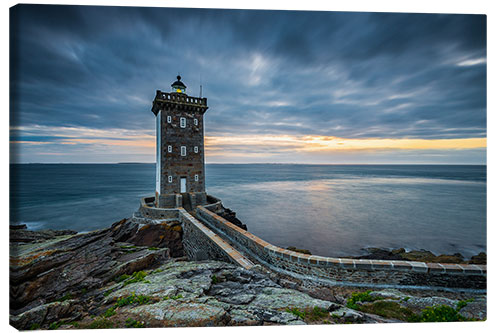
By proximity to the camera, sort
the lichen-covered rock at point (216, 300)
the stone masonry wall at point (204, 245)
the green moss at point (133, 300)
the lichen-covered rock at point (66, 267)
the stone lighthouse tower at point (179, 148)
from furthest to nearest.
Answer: the stone lighthouse tower at point (179, 148)
the stone masonry wall at point (204, 245)
the lichen-covered rock at point (66, 267)
the green moss at point (133, 300)
the lichen-covered rock at point (216, 300)

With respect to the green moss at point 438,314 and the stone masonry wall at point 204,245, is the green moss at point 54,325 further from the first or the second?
the green moss at point 438,314

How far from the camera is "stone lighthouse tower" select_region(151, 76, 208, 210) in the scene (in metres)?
9.94

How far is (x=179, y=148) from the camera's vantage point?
10.4 meters

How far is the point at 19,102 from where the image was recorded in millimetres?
3484

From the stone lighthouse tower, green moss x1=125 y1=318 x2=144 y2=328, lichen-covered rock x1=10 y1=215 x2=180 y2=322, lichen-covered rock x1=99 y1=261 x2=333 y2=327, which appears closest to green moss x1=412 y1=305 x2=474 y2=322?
lichen-covered rock x1=99 y1=261 x2=333 y2=327

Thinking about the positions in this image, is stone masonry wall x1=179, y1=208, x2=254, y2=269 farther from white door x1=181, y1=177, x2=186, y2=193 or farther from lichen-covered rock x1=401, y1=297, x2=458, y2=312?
lichen-covered rock x1=401, y1=297, x2=458, y2=312

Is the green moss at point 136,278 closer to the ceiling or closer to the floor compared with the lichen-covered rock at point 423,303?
closer to the floor

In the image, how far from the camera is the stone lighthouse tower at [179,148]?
9938 millimetres

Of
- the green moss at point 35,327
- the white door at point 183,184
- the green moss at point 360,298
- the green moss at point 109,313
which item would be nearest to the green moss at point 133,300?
the green moss at point 109,313

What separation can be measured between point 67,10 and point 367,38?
6.35 metres

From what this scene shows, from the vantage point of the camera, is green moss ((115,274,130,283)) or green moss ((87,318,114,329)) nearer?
green moss ((87,318,114,329))

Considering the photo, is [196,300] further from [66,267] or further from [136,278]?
[66,267]
